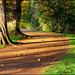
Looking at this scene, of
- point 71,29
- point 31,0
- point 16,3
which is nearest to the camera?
point 16,3

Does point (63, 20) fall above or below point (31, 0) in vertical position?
below

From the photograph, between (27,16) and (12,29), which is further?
(27,16)

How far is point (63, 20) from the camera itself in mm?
24484

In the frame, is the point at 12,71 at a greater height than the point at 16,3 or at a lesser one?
lesser

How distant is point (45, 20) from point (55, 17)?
1.85 meters

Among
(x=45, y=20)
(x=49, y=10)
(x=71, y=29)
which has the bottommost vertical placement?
(x=71, y=29)

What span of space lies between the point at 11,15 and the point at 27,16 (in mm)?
19618

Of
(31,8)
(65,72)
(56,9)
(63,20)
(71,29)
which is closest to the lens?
(65,72)

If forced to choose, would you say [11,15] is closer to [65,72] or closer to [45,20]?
[45,20]

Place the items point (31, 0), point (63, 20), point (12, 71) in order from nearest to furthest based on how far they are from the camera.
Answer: point (12, 71) → point (63, 20) → point (31, 0)

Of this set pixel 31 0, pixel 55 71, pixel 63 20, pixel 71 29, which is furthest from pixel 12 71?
pixel 31 0

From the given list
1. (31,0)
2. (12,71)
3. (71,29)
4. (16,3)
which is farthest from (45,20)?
(12,71)

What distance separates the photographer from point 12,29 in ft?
54.2

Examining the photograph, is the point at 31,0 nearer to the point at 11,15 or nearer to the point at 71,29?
the point at 71,29
